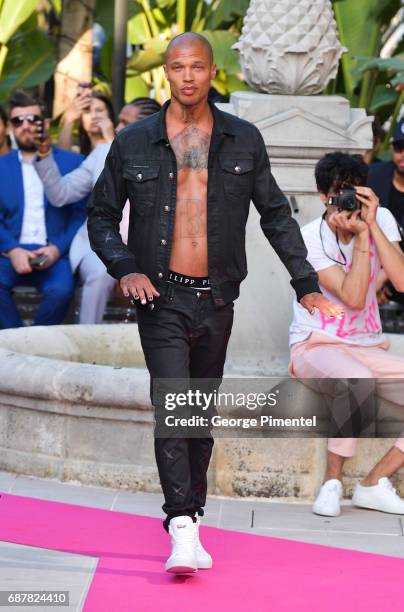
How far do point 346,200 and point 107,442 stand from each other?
5.19ft

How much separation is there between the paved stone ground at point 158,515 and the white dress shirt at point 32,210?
9.55 ft

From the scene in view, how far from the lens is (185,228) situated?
5.37 meters

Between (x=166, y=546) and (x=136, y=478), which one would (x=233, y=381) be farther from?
(x=166, y=546)

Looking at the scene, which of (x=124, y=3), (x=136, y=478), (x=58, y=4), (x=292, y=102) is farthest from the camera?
(x=58, y=4)

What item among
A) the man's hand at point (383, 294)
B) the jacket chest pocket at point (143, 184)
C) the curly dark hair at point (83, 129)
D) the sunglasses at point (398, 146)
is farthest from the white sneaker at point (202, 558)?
the curly dark hair at point (83, 129)

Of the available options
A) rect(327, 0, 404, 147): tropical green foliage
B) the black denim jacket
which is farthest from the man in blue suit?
rect(327, 0, 404, 147): tropical green foliage

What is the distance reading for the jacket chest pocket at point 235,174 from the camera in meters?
5.38

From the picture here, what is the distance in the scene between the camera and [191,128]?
5.43m

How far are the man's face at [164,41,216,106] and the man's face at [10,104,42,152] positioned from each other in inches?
173

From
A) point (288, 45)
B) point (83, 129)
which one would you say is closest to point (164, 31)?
point (83, 129)

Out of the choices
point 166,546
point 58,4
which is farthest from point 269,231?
point 58,4

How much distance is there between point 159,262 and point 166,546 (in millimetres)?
1241

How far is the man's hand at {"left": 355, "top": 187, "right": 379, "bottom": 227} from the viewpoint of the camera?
670 centimetres

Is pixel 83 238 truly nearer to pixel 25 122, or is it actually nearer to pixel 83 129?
pixel 25 122
